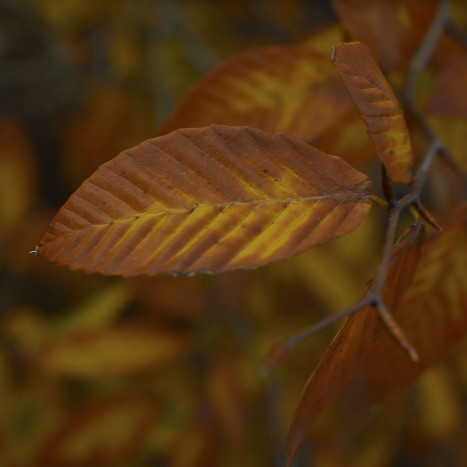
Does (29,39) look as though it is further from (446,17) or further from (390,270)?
(390,270)

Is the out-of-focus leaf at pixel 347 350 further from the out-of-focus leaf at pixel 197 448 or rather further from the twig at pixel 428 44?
the out-of-focus leaf at pixel 197 448

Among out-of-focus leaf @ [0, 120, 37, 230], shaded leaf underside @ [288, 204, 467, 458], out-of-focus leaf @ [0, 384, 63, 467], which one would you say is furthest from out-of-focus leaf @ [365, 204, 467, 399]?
out-of-focus leaf @ [0, 120, 37, 230]

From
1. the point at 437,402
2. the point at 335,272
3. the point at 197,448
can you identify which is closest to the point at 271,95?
the point at 335,272

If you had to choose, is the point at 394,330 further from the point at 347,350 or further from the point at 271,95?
the point at 271,95

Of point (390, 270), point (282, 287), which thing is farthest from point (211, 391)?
point (390, 270)

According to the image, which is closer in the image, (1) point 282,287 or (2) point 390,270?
(2) point 390,270

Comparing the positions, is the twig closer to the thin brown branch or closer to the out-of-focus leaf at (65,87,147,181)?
the thin brown branch
